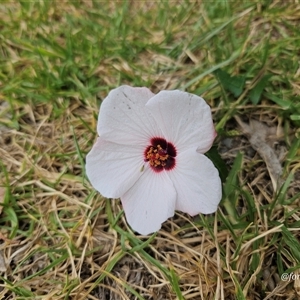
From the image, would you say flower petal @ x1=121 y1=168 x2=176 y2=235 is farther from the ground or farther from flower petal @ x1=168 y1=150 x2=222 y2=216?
the ground

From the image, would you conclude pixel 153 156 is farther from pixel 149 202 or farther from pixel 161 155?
pixel 149 202

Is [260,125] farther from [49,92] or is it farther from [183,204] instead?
[49,92]

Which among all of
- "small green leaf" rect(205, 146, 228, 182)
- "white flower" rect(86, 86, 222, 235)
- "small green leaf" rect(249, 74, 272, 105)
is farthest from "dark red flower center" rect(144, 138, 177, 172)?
"small green leaf" rect(249, 74, 272, 105)

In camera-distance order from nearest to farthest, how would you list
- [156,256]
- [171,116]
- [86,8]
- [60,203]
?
[171,116]
[156,256]
[60,203]
[86,8]

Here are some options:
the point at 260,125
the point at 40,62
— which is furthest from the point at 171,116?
the point at 40,62

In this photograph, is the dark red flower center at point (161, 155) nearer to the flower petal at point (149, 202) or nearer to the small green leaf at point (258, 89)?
the flower petal at point (149, 202)

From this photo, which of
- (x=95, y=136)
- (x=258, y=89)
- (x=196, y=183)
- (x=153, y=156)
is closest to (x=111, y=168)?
(x=153, y=156)

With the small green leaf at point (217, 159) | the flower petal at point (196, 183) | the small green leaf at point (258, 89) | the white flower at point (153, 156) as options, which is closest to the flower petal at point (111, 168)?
the white flower at point (153, 156)
